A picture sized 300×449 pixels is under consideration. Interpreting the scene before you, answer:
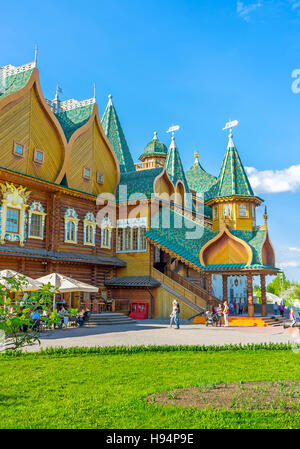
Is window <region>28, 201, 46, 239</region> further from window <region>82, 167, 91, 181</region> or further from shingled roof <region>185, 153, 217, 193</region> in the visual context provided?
shingled roof <region>185, 153, 217, 193</region>

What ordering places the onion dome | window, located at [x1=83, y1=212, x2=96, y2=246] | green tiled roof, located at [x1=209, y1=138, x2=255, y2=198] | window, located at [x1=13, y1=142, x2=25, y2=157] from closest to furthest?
window, located at [x1=13, y1=142, x2=25, y2=157], window, located at [x1=83, y1=212, x2=96, y2=246], green tiled roof, located at [x1=209, y1=138, x2=255, y2=198], the onion dome

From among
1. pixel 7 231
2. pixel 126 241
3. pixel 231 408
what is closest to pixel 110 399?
pixel 231 408

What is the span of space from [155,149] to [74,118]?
18.2 m

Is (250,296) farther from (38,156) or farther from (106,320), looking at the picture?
(38,156)

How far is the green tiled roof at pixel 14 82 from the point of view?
76.2ft

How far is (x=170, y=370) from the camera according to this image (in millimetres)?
9492

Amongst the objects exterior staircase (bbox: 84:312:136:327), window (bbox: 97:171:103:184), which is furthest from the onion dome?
exterior staircase (bbox: 84:312:136:327)

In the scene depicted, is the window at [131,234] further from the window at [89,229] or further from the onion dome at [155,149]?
the onion dome at [155,149]

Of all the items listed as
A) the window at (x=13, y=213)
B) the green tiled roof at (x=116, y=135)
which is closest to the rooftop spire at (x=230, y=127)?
the green tiled roof at (x=116, y=135)

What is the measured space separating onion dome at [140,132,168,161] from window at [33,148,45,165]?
2298 cm

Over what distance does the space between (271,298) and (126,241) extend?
68.4ft

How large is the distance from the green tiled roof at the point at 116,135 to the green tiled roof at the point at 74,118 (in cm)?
722

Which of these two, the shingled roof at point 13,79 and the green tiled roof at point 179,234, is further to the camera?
the green tiled roof at point 179,234

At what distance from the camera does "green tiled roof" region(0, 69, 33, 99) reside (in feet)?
76.2
